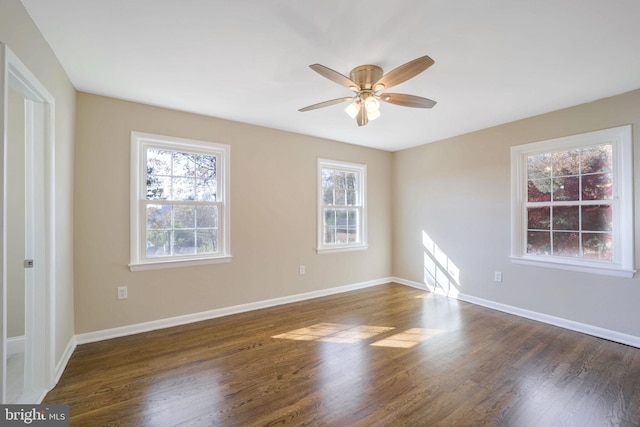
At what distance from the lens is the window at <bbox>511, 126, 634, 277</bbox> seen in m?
2.75

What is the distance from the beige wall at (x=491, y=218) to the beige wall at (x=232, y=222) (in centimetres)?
51

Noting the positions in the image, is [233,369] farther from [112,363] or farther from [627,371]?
[627,371]

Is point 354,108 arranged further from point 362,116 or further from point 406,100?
point 406,100

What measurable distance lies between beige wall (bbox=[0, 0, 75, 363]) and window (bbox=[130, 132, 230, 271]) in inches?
20.5

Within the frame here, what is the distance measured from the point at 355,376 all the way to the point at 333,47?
8.07 ft

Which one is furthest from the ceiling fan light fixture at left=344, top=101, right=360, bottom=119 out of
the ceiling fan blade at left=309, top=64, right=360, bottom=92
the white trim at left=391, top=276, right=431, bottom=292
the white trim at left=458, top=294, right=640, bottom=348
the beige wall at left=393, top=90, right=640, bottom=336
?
the white trim at left=391, top=276, right=431, bottom=292

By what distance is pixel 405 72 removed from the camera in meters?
1.92

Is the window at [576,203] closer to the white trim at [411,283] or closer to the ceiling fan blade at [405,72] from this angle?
the white trim at [411,283]

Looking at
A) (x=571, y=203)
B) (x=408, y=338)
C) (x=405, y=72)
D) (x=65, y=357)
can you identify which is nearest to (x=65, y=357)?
(x=65, y=357)

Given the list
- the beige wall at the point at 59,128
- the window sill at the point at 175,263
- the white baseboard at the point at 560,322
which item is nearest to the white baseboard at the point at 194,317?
the beige wall at the point at 59,128

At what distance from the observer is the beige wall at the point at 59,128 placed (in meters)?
1.52
